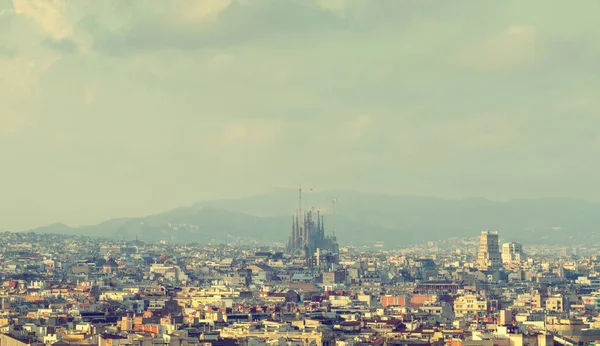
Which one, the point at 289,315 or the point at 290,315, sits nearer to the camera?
the point at 290,315

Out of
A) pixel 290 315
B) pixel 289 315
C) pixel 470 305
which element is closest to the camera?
pixel 290 315

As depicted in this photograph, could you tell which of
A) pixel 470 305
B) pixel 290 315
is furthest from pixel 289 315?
pixel 470 305

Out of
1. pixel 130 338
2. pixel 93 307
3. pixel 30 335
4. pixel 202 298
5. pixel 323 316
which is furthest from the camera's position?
pixel 202 298

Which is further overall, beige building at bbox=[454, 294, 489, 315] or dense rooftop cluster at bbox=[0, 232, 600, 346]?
beige building at bbox=[454, 294, 489, 315]

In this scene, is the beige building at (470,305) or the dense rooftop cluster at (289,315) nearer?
the dense rooftop cluster at (289,315)

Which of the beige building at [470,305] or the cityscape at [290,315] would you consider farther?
the beige building at [470,305]

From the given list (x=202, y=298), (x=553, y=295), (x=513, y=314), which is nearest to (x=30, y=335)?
(x=513, y=314)

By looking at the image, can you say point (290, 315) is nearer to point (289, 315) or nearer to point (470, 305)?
point (289, 315)

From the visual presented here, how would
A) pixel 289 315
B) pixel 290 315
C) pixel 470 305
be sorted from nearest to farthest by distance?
1. pixel 290 315
2. pixel 289 315
3. pixel 470 305

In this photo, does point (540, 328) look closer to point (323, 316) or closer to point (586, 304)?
point (323, 316)

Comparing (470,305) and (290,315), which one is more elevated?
(470,305)

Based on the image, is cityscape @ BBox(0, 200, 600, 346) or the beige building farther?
the beige building
